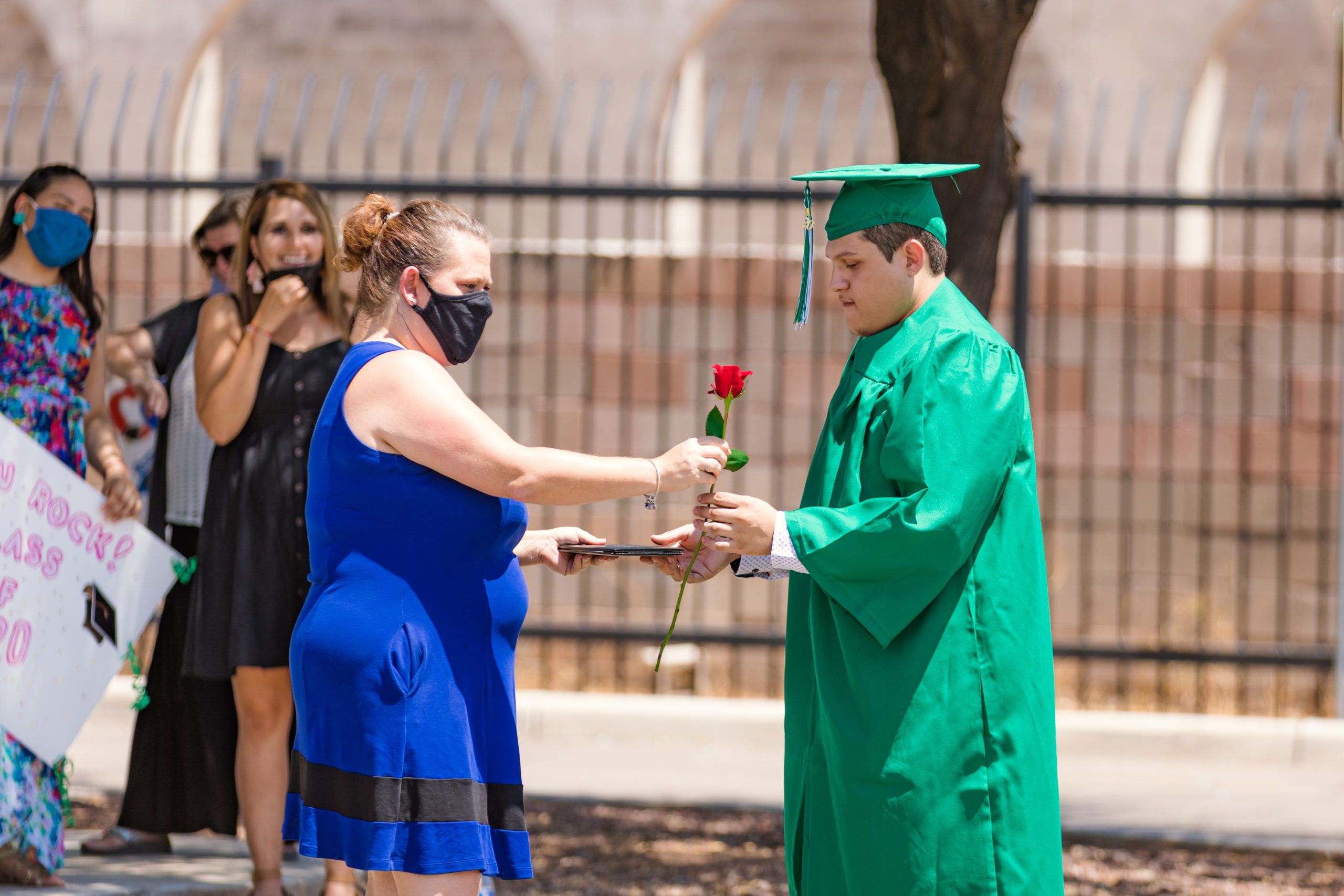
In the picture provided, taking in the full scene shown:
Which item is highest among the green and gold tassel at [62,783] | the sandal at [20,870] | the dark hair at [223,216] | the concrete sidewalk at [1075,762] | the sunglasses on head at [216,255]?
the dark hair at [223,216]

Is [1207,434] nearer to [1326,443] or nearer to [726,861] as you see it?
[1326,443]

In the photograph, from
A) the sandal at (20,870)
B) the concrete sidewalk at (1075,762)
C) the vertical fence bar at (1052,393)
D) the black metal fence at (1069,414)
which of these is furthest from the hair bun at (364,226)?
the vertical fence bar at (1052,393)

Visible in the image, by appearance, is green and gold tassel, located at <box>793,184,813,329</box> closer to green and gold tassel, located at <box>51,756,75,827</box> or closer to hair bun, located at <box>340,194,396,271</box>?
hair bun, located at <box>340,194,396,271</box>

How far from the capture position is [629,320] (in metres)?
8.12

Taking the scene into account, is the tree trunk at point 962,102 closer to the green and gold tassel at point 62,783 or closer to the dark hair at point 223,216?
the dark hair at point 223,216

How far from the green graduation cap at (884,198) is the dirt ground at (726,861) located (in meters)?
2.56

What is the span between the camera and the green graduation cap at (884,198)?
306cm

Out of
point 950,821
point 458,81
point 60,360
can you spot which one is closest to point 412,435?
point 950,821

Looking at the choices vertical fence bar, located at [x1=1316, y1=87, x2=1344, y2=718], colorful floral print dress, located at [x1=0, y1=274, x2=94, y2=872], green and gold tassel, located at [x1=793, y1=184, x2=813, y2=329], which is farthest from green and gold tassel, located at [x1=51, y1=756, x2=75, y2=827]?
vertical fence bar, located at [x1=1316, y1=87, x2=1344, y2=718]

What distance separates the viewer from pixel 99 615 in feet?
14.3

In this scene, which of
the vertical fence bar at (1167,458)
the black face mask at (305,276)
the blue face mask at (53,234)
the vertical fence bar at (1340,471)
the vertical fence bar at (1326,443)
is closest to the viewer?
the blue face mask at (53,234)

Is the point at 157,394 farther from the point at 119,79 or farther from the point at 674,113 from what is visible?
the point at 119,79

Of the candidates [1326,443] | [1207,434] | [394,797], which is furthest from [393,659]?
[1326,443]

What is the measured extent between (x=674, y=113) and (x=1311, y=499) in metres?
6.18
